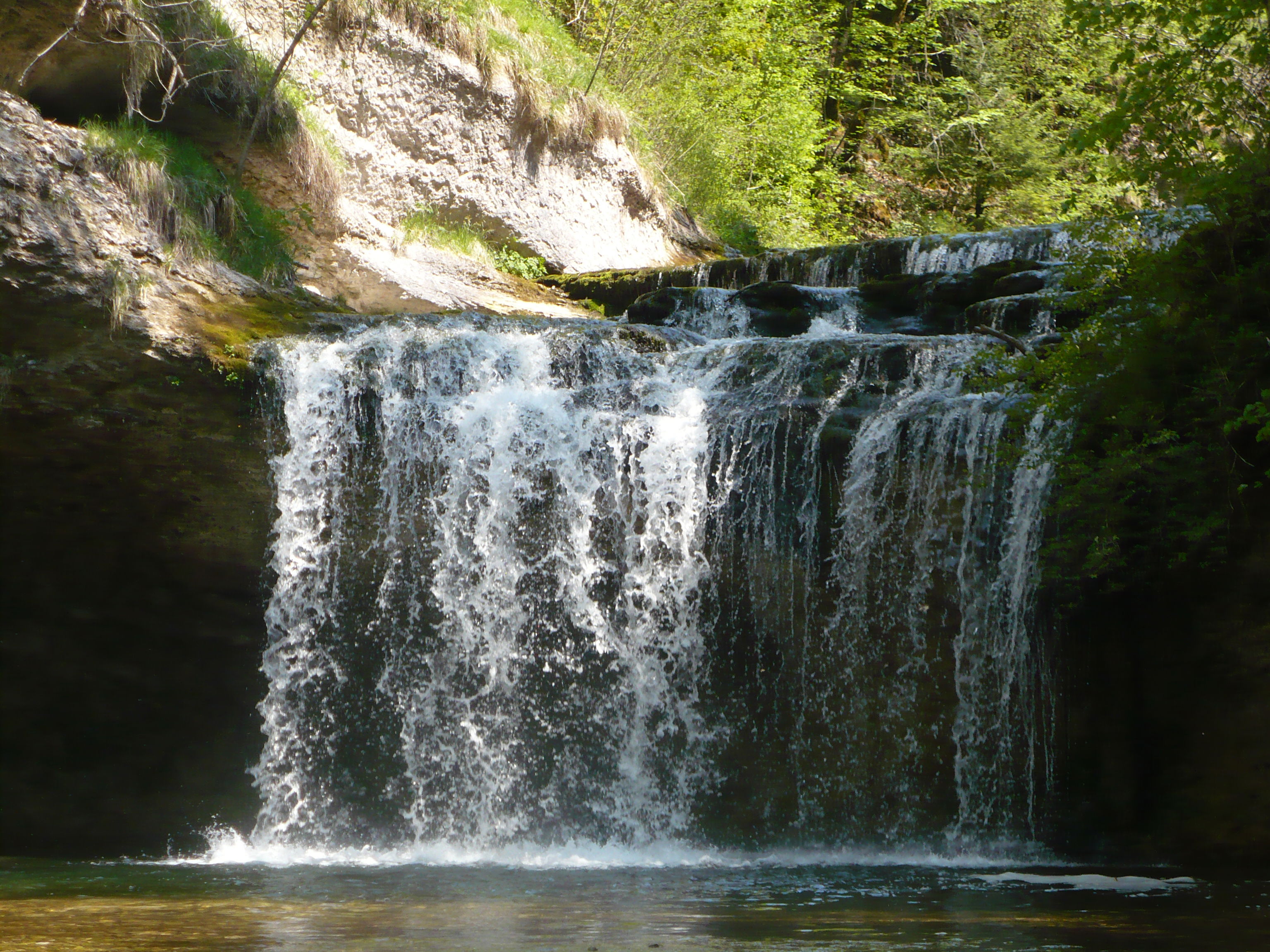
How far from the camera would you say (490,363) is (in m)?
10.5

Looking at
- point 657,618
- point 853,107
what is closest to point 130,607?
point 657,618

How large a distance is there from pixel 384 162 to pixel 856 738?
32.6 ft

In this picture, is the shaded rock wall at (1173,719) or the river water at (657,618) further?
the river water at (657,618)

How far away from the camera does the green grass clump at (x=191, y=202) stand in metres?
10.5

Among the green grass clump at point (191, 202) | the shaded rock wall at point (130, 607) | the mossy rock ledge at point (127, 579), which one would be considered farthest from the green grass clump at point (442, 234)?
the shaded rock wall at point (130, 607)

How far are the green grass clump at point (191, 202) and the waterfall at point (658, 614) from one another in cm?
169

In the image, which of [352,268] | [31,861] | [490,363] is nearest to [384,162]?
[352,268]

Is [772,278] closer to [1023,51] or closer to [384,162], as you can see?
[384,162]

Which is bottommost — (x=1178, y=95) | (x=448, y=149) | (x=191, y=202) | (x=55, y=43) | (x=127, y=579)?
(x=127, y=579)

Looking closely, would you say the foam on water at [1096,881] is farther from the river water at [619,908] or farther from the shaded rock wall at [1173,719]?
the shaded rock wall at [1173,719]

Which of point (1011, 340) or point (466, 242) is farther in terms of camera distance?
point (466, 242)

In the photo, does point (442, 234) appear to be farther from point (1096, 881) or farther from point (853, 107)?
point (853, 107)

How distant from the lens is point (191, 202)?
450 inches

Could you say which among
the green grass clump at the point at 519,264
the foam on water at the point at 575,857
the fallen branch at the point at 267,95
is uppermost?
the fallen branch at the point at 267,95
